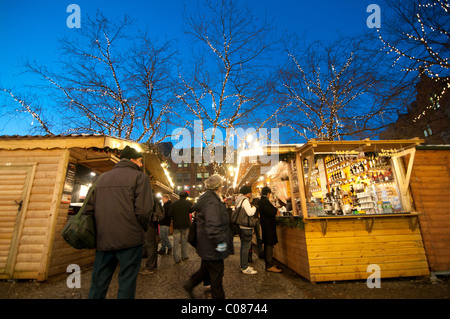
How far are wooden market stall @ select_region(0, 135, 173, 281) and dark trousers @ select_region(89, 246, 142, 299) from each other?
3040 mm

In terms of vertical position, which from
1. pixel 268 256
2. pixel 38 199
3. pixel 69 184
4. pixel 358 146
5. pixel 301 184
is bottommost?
pixel 268 256

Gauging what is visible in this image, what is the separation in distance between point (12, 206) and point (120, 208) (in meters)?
4.47

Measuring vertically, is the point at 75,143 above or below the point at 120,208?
above

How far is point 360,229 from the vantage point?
182 inches

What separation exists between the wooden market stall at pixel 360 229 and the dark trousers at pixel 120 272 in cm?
358

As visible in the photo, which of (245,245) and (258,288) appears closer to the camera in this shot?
(258,288)

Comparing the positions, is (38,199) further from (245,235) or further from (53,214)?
(245,235)

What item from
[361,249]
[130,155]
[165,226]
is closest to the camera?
[130,155]

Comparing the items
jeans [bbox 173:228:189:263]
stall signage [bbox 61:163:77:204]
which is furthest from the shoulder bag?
jeans [bbox 173:228:189:263]

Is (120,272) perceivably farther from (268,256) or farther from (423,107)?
(423,107)

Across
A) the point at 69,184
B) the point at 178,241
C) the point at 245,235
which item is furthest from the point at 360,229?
the point at 69,184

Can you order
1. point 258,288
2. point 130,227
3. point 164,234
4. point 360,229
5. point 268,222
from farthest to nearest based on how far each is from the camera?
point 164,234 < point 268,222 < point 360,229 < point 258,288 < point 130,227

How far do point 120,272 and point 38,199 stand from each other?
4131 mm
